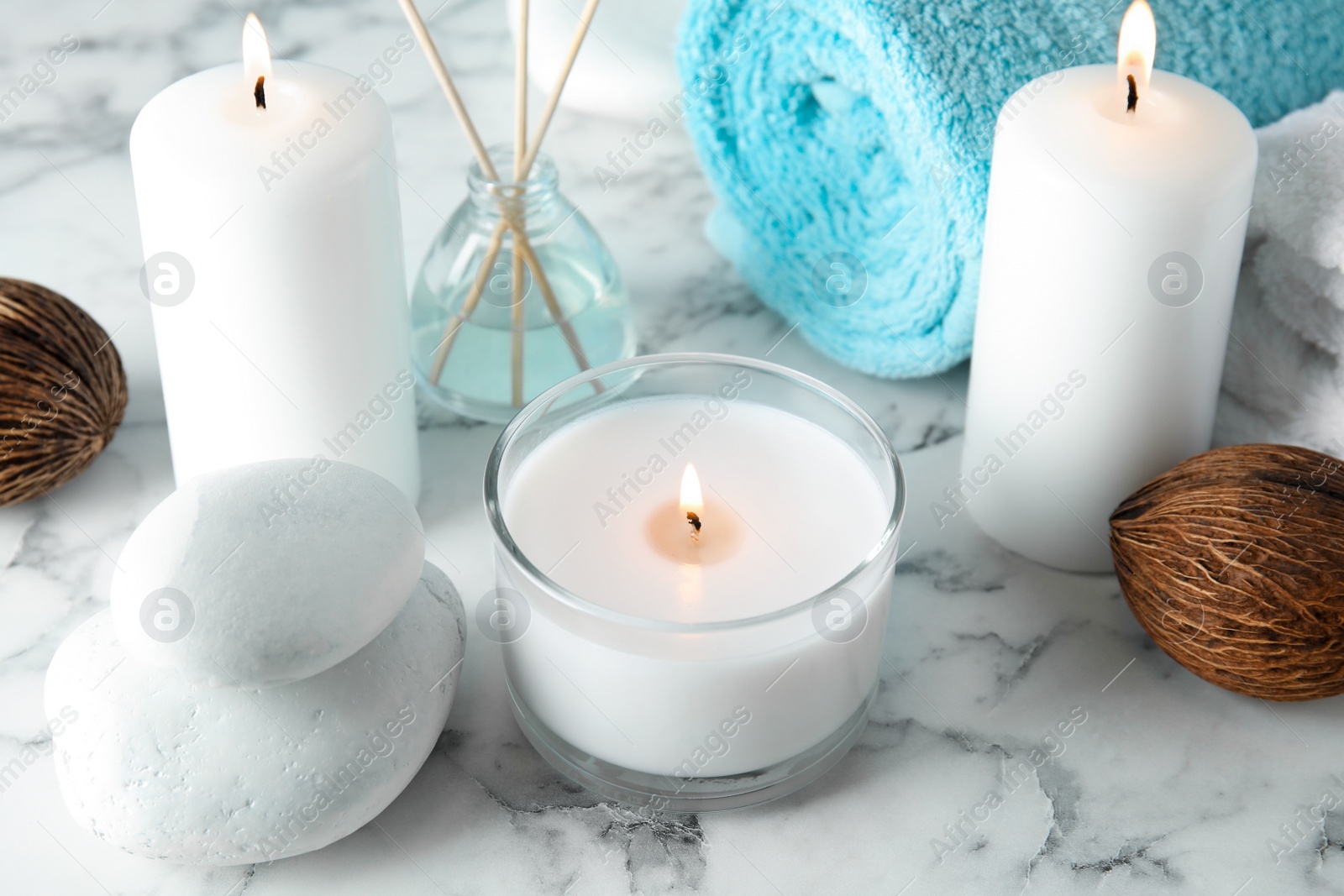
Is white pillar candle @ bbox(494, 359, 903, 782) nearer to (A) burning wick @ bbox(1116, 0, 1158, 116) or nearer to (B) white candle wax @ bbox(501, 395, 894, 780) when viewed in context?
(B) white candle wax @ bbox(501, 395, 894, 780)

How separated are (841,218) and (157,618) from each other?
399 mm

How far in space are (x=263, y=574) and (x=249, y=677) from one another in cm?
3

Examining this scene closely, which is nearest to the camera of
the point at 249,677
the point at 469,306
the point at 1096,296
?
the point at 249,677

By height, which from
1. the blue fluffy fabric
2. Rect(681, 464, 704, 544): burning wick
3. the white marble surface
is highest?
the blue fluffy fabric

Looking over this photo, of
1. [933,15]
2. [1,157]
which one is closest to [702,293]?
[933,15]

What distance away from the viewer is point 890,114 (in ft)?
2.03

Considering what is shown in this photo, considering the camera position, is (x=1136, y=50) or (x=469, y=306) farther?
(x=469, y=306)

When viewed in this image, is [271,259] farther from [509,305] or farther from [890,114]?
[890,114]

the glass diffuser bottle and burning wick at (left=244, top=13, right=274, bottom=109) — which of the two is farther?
the glass diffuser bottle

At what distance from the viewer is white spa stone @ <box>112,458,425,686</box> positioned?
0.44 metres

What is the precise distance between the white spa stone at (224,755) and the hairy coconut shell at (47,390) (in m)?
0.13

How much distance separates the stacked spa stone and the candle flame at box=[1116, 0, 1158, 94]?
1.07 ft

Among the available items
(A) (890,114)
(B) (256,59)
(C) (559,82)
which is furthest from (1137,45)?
(B) (256,59)

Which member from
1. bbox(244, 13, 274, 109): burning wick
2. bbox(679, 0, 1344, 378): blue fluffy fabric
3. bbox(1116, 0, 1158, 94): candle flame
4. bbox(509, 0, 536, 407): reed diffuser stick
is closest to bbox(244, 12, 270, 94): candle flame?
bbox(244, 13, 274, 109): burning wick
